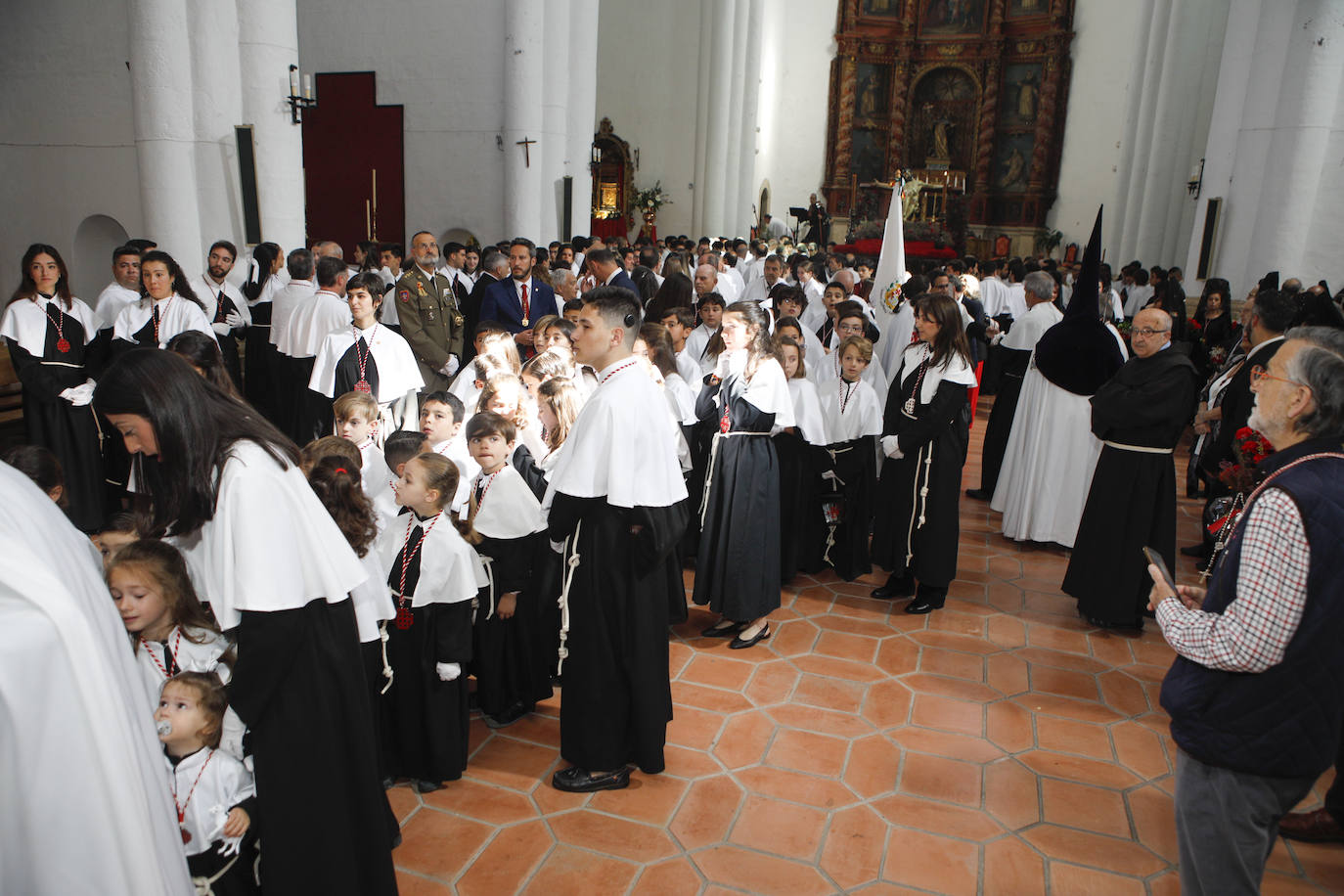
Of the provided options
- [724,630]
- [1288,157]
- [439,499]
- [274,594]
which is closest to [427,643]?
[439,499]

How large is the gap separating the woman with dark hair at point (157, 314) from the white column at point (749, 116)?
17408 mm

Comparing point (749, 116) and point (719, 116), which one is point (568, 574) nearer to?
point (719, 116)

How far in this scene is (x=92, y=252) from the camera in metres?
12.4

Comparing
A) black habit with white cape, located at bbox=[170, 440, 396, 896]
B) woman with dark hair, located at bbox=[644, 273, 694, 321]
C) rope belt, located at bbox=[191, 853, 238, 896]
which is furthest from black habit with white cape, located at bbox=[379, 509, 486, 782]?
woman with dark hair, located at bbox=[644, 273, 694, 321]

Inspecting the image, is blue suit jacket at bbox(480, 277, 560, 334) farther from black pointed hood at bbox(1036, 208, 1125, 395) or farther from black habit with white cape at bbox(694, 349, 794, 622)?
black pointed hood at bbox(1036, 208, 1125, 395)

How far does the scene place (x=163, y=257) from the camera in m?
5.91

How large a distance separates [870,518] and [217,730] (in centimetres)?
513

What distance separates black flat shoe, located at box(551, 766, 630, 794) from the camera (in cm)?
381

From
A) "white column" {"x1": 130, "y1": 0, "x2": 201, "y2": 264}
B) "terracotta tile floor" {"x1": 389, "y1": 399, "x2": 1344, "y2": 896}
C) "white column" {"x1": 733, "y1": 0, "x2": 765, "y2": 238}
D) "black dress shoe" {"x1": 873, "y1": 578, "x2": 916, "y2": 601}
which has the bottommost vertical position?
"terracotta tile floor" {"x1": 389, "y1": 399, "x2": 1344, "y2": 896}

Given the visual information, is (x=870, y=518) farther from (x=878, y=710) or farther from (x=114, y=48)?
(x=114, y=48)

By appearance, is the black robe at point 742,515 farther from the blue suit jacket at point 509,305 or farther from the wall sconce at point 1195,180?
the wall sconce at point 1195,180

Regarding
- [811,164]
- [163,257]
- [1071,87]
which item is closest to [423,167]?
[163,257]

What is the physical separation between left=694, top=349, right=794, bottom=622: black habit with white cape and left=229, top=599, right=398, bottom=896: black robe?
9.15 feet

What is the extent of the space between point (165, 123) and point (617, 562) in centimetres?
768
